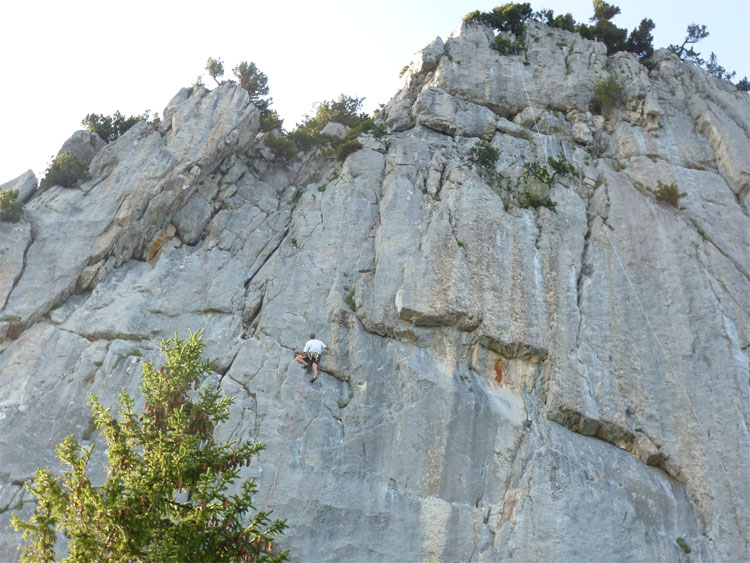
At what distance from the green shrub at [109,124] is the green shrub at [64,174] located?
132 inches

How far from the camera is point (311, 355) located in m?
19.8

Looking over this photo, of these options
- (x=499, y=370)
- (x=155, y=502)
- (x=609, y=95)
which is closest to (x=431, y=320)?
(x=499, y=370)

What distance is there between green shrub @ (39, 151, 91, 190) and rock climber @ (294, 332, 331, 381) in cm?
1223

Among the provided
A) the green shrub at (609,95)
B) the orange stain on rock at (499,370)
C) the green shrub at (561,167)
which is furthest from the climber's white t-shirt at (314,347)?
the green shrub at (609,95)

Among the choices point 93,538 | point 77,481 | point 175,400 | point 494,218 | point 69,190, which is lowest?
point 93,538

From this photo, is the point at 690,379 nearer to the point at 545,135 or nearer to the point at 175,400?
the point at 545,135

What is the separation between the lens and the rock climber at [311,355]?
1972 cm

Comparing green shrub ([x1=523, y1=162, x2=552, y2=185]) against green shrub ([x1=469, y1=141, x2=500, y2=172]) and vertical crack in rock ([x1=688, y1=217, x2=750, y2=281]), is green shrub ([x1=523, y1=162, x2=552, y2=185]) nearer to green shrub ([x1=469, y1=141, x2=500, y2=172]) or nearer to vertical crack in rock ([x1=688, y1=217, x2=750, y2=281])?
green shrub ([x1=469, y1=141, x2=500, y2=172])

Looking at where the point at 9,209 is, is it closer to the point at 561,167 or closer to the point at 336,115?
the point at 336,115

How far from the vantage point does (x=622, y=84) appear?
31266 mm

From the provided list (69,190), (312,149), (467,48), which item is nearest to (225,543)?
(69,190)

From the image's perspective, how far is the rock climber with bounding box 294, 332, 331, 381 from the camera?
1972 cm

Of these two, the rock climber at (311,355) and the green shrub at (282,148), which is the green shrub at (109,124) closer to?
the green shrub at (282,148)

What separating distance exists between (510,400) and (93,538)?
12028 millimetres
